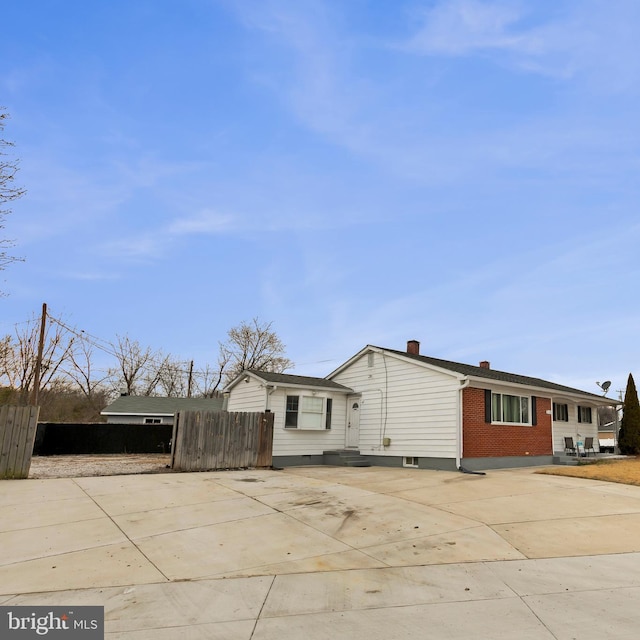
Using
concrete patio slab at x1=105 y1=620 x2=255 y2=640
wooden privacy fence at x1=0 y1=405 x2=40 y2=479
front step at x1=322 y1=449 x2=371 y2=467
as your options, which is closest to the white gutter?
front step at x1=322 y1=449 x2=371 y2=467

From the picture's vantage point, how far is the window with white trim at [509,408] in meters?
17.2

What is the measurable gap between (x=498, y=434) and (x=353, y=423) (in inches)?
232

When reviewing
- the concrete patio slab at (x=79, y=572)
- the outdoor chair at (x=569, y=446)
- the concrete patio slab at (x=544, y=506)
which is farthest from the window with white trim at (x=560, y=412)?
the concrete patio slab at (x=79, y=572)

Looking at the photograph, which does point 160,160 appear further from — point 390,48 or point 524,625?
point 524,625

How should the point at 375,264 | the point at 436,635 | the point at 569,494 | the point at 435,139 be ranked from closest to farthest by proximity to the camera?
the point at 436,635
the point at 569,494
the point at 435,139
the point at 375,264

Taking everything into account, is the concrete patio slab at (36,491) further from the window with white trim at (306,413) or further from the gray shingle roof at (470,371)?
the gray shingle roof at (470,371)

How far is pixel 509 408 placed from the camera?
1780 cm

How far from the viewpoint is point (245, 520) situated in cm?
770

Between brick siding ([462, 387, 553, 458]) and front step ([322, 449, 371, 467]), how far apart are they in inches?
169

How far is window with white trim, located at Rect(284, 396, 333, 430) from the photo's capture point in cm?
1777

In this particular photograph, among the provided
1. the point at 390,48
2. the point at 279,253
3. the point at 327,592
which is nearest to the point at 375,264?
the point at 279,253

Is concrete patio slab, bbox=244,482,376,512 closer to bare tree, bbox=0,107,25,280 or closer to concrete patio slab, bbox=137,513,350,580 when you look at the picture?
concrete patio slab, bbox=137,513,350,580

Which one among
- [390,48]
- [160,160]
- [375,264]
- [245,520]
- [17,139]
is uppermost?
[390,48]

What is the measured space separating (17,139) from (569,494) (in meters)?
13.7
